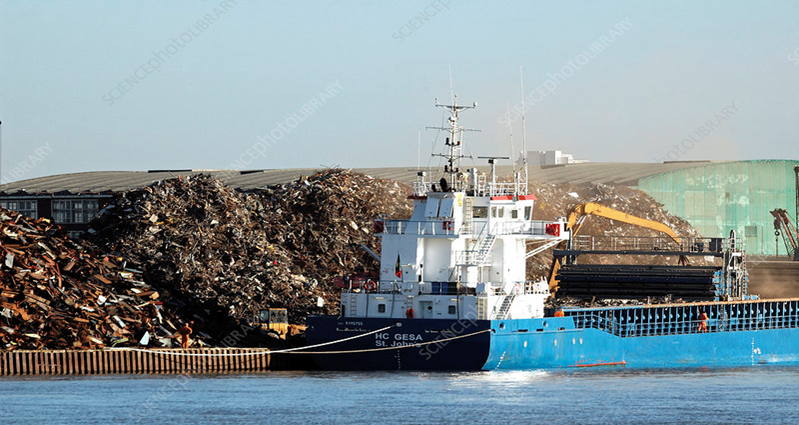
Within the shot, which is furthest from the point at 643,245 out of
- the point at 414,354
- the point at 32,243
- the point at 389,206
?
the point at 32,243

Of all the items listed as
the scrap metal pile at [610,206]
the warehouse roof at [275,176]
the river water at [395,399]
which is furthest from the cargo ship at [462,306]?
the warehouse roof at [275,176]

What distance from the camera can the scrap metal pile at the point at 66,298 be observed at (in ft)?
130

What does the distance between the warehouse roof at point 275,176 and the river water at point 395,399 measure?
136 feet

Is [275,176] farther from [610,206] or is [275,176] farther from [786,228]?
[786,228]

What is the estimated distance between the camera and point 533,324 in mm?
41500

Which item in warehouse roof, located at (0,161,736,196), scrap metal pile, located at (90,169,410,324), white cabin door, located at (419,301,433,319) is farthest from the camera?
warehouse roof, located at (0,161,736,196)

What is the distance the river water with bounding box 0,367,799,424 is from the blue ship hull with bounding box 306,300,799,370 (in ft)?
2.40

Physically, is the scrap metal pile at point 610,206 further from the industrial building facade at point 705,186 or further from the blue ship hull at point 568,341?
the blue ship hull at point 568,341

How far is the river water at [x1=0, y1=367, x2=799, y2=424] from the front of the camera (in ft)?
103

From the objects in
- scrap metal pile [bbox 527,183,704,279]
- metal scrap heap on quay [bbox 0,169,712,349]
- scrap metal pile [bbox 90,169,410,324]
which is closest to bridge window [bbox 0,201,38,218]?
scrap metal pile [bbox 90,169,410,324]

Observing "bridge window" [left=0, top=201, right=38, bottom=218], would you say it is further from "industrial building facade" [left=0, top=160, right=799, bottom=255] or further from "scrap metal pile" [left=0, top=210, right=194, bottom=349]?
"scrap metal pile" [left=0, top=210, right=194, bottom=349]

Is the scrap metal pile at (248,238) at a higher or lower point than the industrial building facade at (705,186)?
lower

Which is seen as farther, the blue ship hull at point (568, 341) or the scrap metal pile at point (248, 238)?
the scrap metal pile at point (248, 238)

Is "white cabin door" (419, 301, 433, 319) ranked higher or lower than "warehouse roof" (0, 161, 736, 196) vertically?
lower
